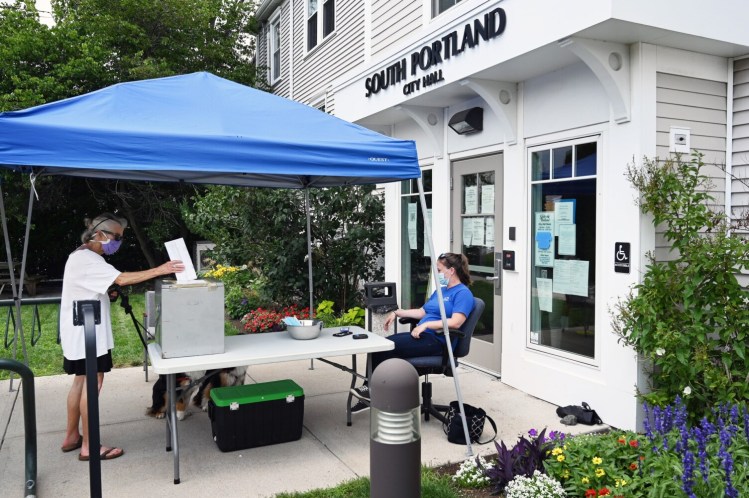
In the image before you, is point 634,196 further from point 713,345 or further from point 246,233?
point 246,233

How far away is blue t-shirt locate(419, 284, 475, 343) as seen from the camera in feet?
14.8

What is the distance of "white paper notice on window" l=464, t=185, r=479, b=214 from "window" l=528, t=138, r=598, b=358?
92 cm

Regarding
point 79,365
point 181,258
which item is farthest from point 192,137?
point 79,365

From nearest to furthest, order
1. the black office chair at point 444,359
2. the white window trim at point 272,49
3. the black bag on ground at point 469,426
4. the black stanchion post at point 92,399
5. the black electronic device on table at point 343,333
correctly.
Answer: the black stanchion post at point 92,399
the black bag on ground at point 469,426
the black office chair at point 444,359
the black electronic device on table at point 343,333
the white window trim at point 272,49

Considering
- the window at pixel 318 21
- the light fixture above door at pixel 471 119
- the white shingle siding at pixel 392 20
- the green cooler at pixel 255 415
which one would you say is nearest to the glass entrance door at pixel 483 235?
the light fixture above door at pixel 471 119

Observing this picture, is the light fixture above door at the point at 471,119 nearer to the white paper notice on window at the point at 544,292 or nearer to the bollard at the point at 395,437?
the white paper notice on window at the point at 544,292

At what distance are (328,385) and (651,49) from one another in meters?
4.11

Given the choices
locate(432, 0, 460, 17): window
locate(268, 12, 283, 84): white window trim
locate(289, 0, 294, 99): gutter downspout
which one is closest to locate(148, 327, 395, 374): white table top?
locate(432, 0, 460, 17): window

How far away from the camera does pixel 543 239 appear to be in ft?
17.3

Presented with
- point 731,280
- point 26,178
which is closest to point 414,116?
point 731,280

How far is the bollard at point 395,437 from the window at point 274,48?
46.6 feet

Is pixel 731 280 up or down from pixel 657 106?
down

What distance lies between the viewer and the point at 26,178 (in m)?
12.2

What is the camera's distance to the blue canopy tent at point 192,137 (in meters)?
3.37
